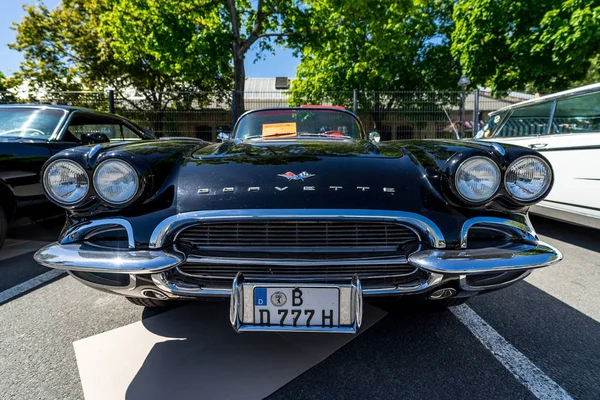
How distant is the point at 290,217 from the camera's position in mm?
1424

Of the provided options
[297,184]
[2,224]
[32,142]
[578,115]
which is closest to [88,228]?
[297,184]

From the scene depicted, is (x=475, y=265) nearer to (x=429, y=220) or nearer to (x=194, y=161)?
(x=429, y=220)

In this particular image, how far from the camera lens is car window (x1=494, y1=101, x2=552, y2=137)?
3.97 m

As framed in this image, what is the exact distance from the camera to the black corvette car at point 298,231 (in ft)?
4.50

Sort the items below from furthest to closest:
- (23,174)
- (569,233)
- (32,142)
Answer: (569,233)
(32,142)
(23,174)

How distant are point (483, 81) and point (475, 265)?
1071 centimetres

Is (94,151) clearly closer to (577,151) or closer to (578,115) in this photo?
(577,151)

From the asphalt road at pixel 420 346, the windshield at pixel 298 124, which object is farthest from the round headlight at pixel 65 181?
the windshield at pixel 298 124

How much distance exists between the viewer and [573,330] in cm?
186

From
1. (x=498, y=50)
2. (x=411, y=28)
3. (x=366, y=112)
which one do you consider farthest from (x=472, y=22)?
(x=411, y=28)

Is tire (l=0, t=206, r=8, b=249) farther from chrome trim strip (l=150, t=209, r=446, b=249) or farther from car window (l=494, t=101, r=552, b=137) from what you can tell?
car window (l=494, t=101, r=552, b=137)

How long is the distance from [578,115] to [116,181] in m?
4.14

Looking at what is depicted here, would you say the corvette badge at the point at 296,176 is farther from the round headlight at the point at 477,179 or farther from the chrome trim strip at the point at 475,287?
the chrome trim strip at the point at 475,287

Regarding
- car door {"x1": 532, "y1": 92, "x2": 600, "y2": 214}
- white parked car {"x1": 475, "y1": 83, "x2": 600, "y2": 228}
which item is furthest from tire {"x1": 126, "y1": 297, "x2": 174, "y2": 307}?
car door {"x1": 532, "y1": 92, "x2": 600, "y2": 214}
